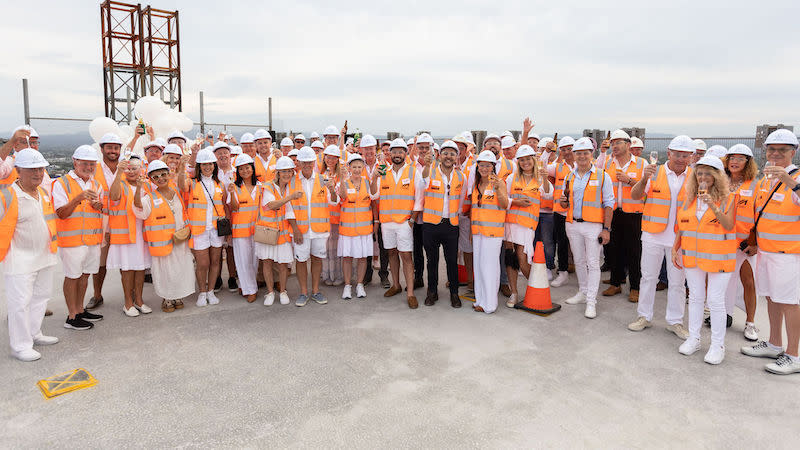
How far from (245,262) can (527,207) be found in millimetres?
3960

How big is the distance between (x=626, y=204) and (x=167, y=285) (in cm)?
652

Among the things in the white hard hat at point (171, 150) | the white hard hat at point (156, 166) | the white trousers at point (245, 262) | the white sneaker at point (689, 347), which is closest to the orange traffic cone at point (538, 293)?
the white sneaker at point (689, 347)

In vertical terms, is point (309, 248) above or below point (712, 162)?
below

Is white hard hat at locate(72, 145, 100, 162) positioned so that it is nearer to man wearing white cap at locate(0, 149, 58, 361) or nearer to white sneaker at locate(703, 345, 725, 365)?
man wearing white cap at locate(0, 149, 58, 361)

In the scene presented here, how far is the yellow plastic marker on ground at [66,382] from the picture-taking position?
4.17 metres

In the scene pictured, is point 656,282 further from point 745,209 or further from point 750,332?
point 745,209

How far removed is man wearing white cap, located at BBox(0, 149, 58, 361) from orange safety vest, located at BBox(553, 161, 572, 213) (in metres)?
6.47

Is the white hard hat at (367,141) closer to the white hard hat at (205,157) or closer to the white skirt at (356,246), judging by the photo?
the white skirt at (356,246)

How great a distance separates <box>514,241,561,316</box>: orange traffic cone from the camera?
623cm

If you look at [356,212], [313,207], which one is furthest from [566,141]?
[313,207]

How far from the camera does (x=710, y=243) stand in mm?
4617

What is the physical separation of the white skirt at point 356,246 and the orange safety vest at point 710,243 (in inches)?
155

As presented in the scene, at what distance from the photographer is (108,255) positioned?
5.90m

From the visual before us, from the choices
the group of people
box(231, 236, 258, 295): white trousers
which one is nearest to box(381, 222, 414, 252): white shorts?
the group of people
